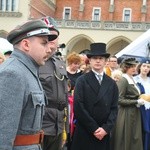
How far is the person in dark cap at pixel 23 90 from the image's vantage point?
225 centimetres

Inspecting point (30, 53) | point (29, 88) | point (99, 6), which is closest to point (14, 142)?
point (29, 88)

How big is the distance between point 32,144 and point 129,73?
356cm

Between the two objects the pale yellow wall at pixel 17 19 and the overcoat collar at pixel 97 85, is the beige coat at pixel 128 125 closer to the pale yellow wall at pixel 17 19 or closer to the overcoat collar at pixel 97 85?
the overcoat collar at pixel 97 85

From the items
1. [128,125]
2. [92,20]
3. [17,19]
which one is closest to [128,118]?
[128,125]

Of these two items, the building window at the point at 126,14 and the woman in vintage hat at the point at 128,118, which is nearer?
the woman in vintage hat at the point at 128,118

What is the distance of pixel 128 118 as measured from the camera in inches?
225

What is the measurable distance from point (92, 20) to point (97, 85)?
3303 centimetres

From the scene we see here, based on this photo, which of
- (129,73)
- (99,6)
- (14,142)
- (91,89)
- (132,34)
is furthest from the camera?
(99,6)

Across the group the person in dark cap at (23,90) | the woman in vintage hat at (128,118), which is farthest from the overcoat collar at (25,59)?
the woman in vintage hat at (128,118)

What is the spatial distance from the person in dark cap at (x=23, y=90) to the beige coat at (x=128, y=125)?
3322 millimetres

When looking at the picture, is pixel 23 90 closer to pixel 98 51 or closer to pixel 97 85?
pixel 97 85

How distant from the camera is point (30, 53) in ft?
8.06

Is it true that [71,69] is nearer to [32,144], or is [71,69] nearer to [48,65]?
[48,65]

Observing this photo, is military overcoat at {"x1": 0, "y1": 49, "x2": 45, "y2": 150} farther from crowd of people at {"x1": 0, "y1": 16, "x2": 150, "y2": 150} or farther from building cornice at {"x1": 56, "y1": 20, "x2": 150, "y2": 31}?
building cornice at {"x1": 56, "y1": 20, "x2": 150, "y2": 31}
